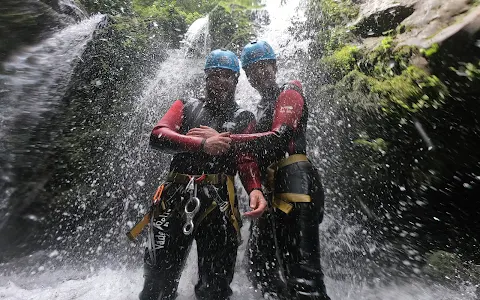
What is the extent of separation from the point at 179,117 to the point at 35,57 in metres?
4.82

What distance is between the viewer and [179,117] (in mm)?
3148

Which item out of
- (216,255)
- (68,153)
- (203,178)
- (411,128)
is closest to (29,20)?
(68,153)

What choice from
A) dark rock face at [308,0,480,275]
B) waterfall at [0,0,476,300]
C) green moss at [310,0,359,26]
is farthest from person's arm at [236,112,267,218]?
green moss at [310,0,359,26]

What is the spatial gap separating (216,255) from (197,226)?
0.31m

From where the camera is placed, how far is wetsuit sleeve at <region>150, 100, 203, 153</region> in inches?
110

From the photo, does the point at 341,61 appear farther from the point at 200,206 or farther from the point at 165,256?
the point at 165,256

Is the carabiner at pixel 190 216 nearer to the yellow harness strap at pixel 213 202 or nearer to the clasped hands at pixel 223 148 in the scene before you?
the yellow harness strap at pixel 213 202

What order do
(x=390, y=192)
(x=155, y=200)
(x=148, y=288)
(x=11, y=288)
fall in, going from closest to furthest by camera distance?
(x=148, y=288)
(x=155, y=200)
(x=390, y=192)
(x=11, y=288)

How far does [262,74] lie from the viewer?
3.50 metres

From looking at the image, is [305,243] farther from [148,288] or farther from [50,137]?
[50,137]

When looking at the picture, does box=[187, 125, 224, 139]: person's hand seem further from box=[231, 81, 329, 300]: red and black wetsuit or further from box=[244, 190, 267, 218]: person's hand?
box=[244, 190, 267, 218]: person's hand

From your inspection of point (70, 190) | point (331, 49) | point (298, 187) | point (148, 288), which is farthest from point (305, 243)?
point (70, 190)

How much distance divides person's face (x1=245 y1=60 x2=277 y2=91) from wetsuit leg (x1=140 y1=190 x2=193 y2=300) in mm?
1625

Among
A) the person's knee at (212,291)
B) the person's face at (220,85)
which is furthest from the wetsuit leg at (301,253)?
the person's face at (220,85)
